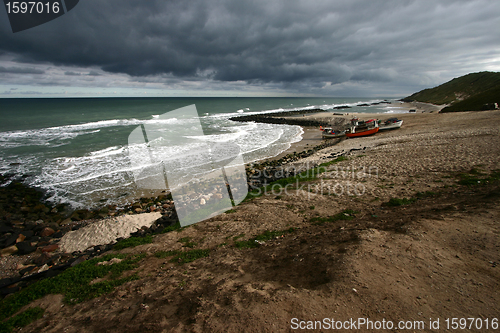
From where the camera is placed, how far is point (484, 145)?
1355 centimetres

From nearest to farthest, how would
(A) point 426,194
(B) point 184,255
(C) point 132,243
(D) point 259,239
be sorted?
(B) point 184,255, (D) point 259,239, (C) point 132,243, (A) point 426,194

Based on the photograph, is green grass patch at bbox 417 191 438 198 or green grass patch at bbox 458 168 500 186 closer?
green grass patch at bbox 417 191 438 198

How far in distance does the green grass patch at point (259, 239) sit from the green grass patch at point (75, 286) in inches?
124

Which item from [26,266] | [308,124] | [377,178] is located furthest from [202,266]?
[308,124]

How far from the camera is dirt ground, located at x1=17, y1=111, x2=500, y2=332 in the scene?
3861mm

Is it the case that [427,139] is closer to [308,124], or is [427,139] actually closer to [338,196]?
[338,196]

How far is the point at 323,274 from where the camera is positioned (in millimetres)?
4832

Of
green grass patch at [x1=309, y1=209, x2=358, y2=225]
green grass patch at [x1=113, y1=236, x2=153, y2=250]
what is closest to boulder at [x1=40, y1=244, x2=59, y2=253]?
green grass patch at [x1=113, y1=236, x2=153, y2=250]

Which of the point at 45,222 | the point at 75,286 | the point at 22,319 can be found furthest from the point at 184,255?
the point at 45,222

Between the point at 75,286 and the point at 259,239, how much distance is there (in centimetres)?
530

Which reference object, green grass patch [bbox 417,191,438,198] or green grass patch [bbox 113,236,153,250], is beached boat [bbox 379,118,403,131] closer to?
green grass patch [bbox 417,191,438,198]

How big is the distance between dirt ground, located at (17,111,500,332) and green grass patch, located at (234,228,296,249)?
0.19 m

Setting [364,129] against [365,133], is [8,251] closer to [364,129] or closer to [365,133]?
[365,133]

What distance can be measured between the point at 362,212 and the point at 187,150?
65.4 ft
